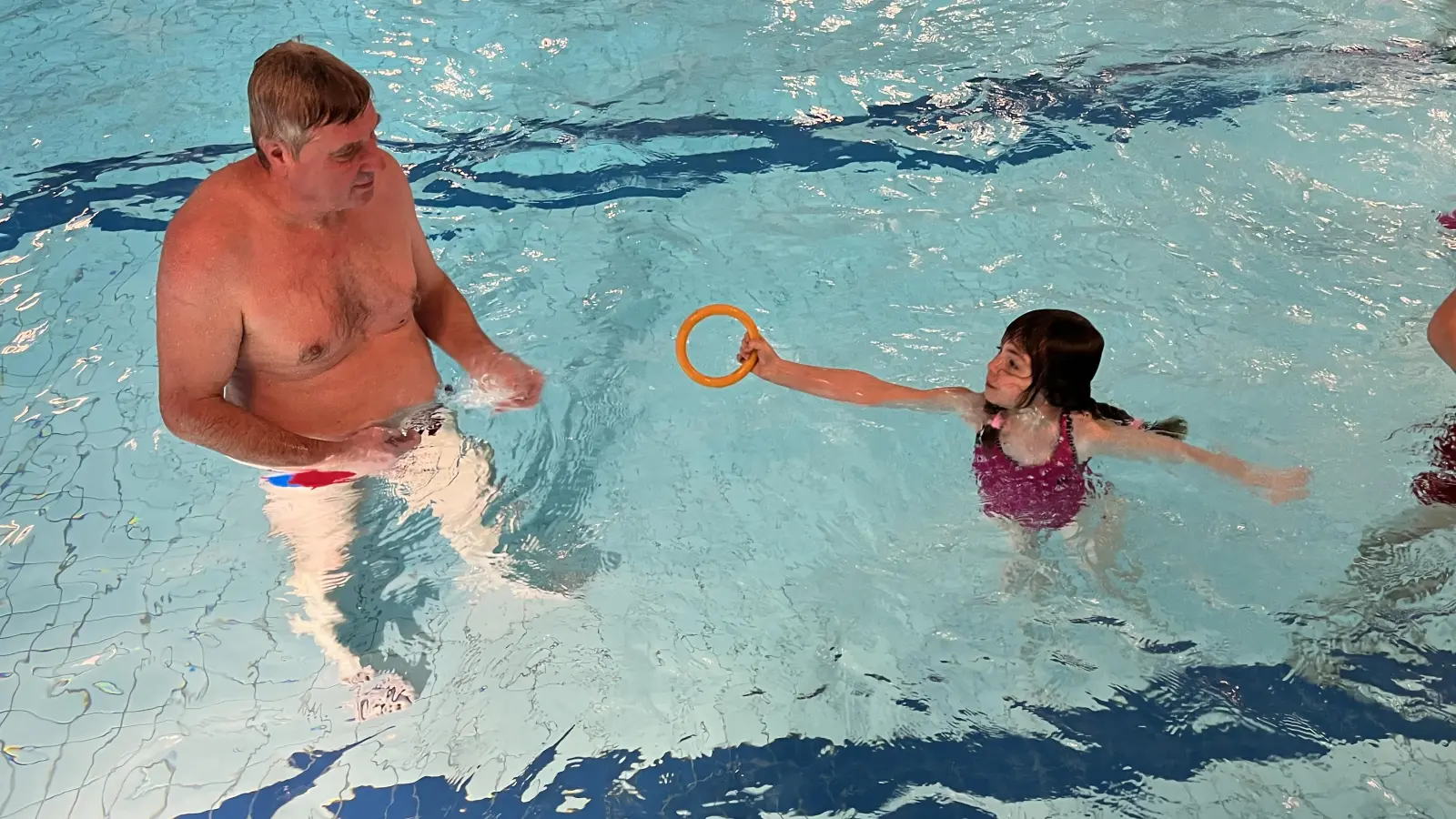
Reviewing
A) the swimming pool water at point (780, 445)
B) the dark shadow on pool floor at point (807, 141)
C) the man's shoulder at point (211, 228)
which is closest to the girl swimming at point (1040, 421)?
the swimming pool water at point (780, 445)

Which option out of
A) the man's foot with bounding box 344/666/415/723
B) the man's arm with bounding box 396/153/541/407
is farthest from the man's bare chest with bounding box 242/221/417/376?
the man's foot with bounding box 344/666/415/723

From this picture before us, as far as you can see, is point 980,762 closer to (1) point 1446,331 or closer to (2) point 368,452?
(1) point 1446,331

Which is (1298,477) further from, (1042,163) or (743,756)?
(1042,163)

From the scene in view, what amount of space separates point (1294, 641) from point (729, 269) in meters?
2.29

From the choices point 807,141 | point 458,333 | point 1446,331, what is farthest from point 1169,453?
point 807,141

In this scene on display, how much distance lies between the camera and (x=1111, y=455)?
271 cm

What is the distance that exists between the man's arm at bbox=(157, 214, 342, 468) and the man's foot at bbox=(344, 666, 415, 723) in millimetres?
718

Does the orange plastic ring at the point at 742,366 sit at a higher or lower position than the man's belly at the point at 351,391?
higher

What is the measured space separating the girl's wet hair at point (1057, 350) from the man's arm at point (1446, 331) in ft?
2.32

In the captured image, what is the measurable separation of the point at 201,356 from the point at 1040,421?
1.95m

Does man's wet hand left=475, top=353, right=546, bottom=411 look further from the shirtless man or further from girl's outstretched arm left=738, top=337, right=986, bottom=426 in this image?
girl's outstretched arm left=738, top=337, right=986, bottom=426

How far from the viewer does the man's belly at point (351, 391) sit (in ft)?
8.42

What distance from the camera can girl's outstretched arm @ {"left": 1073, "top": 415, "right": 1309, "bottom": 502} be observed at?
8.45 ft

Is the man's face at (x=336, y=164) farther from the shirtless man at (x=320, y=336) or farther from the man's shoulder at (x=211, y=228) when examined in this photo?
the man's shoulder at (x=211, y=228)
